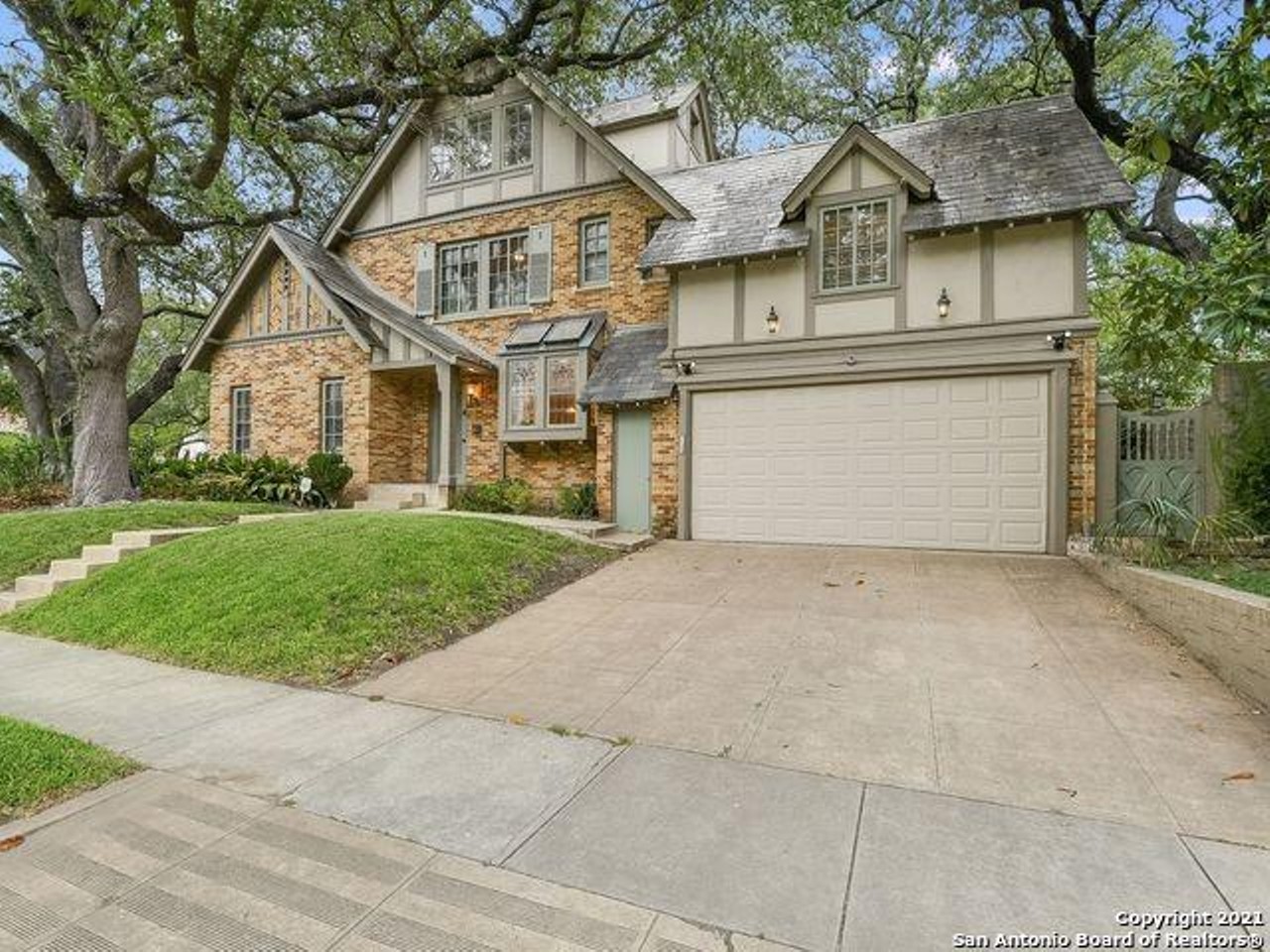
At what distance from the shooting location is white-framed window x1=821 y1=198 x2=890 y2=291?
9.55 meters

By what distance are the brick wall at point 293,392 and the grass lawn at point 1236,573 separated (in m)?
12.9

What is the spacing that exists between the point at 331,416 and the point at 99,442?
13.4 feet

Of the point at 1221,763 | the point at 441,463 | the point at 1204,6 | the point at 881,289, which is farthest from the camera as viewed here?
the point at 441,463

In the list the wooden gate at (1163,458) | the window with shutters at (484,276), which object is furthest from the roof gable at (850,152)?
the window with shutters at (484,276)

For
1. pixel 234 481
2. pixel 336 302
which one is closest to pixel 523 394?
pixel 336 302

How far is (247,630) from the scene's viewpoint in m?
5.34

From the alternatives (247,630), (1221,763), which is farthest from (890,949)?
(247,630)

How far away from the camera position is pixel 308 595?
5.80 meters

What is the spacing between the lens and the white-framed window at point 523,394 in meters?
12.2

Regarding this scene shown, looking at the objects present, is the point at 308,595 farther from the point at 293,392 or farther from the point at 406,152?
the point at 406,152

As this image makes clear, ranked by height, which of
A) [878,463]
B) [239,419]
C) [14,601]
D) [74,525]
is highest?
[239,419]

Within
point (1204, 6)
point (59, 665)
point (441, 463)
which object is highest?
point (1204, 6)

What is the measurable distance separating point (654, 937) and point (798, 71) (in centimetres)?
1960

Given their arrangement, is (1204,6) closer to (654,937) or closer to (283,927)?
(654,937)
